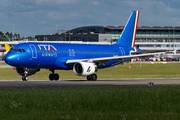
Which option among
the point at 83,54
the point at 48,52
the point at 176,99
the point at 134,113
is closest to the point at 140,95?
the point at 176,99

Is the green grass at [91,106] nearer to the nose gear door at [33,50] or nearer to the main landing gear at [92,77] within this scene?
the nose gear door at [33,50]

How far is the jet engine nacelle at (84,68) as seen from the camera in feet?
130

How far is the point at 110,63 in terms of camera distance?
4803 centimetres

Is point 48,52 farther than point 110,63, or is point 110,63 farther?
point 110,63

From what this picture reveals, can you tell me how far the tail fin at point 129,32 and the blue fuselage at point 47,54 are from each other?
650 centimetres

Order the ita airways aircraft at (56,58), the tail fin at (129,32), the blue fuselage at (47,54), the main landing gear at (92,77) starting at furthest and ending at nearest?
the tail fin at (129,32) < the main landing gear at (92,77) < the ita airways aircraft at (56,58) < the blue fuselage at (47,54)

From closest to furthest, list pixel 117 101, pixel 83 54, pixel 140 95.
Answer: pixel 117 101 < pixel 140 95 < pixel 83 54

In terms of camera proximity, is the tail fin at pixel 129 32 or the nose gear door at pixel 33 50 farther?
the tail fin at pixel 129 32

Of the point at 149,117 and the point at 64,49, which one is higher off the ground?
the point at 64,49

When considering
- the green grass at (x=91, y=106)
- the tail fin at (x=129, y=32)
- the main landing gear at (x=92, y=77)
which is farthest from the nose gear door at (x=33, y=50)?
the green grass at (x=91, y=106)

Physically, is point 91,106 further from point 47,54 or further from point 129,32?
point 129,32

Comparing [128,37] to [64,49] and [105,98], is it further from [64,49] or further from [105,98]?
[105,98]

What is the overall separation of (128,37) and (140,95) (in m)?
33.5

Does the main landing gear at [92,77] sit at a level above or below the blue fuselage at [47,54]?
below
